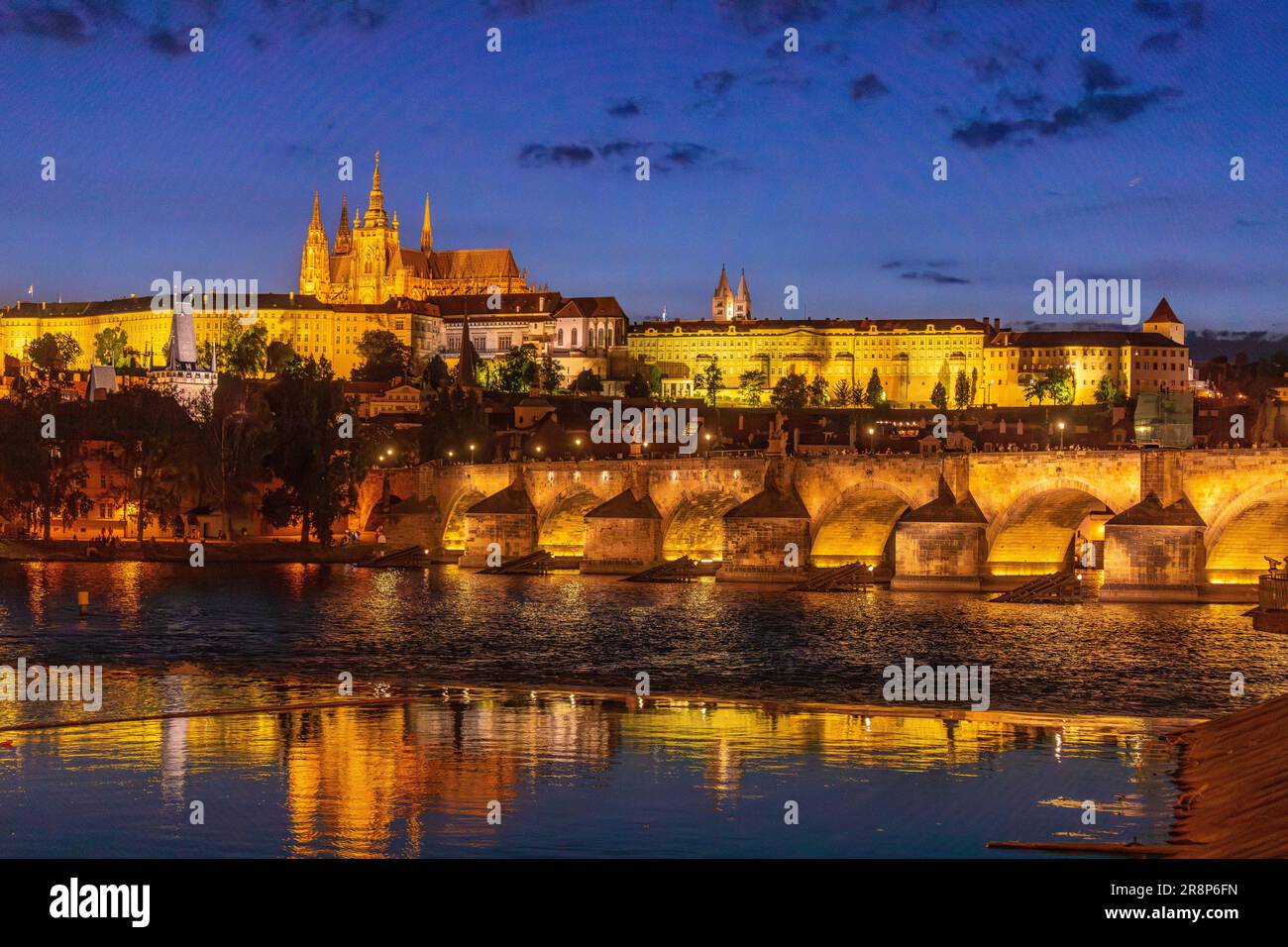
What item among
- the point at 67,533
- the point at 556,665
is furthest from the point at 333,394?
the point at 556,665

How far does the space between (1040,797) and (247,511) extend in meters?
73.8

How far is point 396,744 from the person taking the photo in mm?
28766

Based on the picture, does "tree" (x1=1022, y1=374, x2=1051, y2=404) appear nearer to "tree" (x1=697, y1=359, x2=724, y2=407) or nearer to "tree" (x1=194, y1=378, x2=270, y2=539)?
"tree" (x1=697, y1=359, x2=724, y2=407)

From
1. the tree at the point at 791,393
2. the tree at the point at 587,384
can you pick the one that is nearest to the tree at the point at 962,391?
the tree at the point at 791,393

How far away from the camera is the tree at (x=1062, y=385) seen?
178 meters

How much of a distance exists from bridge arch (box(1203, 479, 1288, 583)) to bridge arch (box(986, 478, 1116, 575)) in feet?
14.9

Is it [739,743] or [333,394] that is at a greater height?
[333,394]

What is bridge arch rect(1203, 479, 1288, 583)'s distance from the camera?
56312mm

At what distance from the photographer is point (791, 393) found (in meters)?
187

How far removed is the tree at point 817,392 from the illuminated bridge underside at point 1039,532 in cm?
12221

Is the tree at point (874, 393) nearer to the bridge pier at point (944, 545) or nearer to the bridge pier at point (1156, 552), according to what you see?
the bridge pier at point (944, 545)

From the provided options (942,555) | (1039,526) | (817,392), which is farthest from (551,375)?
(942,555)
